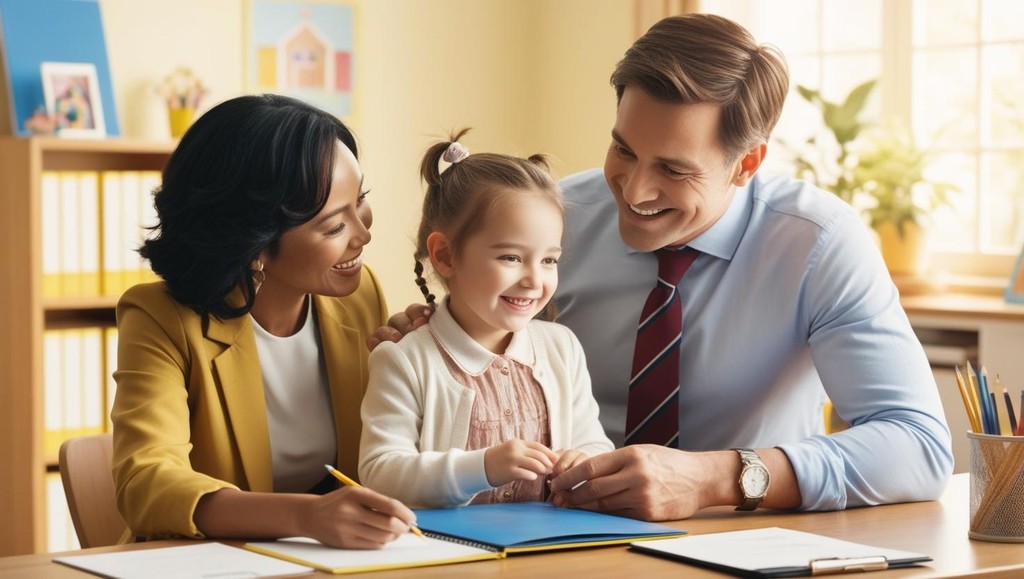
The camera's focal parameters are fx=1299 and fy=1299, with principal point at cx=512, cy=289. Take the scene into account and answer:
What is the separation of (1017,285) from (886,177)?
1.81ft

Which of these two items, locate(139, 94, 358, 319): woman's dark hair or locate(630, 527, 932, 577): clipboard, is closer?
locate(630, 527, 932, 577): clipboard

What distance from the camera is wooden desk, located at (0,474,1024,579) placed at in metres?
1.38

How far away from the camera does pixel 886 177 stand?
13.9ft

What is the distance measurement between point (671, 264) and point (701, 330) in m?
0.12

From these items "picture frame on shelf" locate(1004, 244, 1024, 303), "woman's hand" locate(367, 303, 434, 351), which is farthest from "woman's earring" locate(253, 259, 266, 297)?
"picture frame on shelf" locate(1004, 244, 1024, 303)

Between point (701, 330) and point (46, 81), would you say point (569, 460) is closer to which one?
point (701, 330)

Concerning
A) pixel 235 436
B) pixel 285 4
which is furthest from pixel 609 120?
pixel 235 436

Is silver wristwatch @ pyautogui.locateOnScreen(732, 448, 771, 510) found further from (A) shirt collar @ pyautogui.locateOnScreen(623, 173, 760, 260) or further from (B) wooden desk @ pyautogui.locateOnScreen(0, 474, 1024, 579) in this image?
(A) shirt collar @ pyautogui.locateOnScreen(623, 173, 760, 260)

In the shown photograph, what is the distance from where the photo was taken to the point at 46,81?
402 cm

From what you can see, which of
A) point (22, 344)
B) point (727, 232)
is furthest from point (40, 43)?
point (727, 232)

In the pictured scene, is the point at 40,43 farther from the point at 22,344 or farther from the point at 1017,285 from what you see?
the point at 1017,285

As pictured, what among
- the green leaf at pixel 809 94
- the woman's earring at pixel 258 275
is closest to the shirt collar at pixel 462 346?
the woman's earring at pixel 258 275

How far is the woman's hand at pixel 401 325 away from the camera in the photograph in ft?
6.05

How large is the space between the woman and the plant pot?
106 inches
